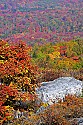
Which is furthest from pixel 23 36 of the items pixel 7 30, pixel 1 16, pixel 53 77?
pixel 53 77

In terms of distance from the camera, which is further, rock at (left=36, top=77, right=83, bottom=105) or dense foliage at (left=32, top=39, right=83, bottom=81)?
dense foliage at (left=32, top=39, right=83, bottom=81)

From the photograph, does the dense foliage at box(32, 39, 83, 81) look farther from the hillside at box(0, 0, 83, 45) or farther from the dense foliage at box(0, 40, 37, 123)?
the hillside at box(0, 0, 83, 45)

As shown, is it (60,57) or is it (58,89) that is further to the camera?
(60,57)

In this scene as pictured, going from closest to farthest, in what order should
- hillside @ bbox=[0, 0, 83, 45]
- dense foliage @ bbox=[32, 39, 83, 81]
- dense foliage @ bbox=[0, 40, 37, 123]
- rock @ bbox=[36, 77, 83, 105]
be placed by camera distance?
dense foliage @ bbox=[0, 40, 37, 123] < rock @ bbox=[36, 77, 83, 105] < dense foliage @ bbox=[32, 39, 83, 81] < hillside @ bbox=[0, 0, 83, 45]

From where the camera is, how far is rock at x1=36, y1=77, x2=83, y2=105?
27.4 feet

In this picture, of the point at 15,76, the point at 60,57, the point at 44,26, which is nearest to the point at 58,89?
the point at 15,76

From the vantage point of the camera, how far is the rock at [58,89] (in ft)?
27.4

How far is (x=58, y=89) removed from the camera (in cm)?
877

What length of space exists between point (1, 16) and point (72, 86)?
6519 inches

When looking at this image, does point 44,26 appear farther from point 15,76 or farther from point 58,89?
point 15,76

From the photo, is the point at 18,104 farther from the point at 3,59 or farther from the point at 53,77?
the point at 53,77

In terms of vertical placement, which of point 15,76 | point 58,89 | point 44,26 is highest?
point 15,76

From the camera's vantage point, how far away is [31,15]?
17362 cm

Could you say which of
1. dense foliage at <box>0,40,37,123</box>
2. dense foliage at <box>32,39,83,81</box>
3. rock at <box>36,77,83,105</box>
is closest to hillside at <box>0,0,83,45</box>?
dense foliage at <box>32,39,83,81</box>
